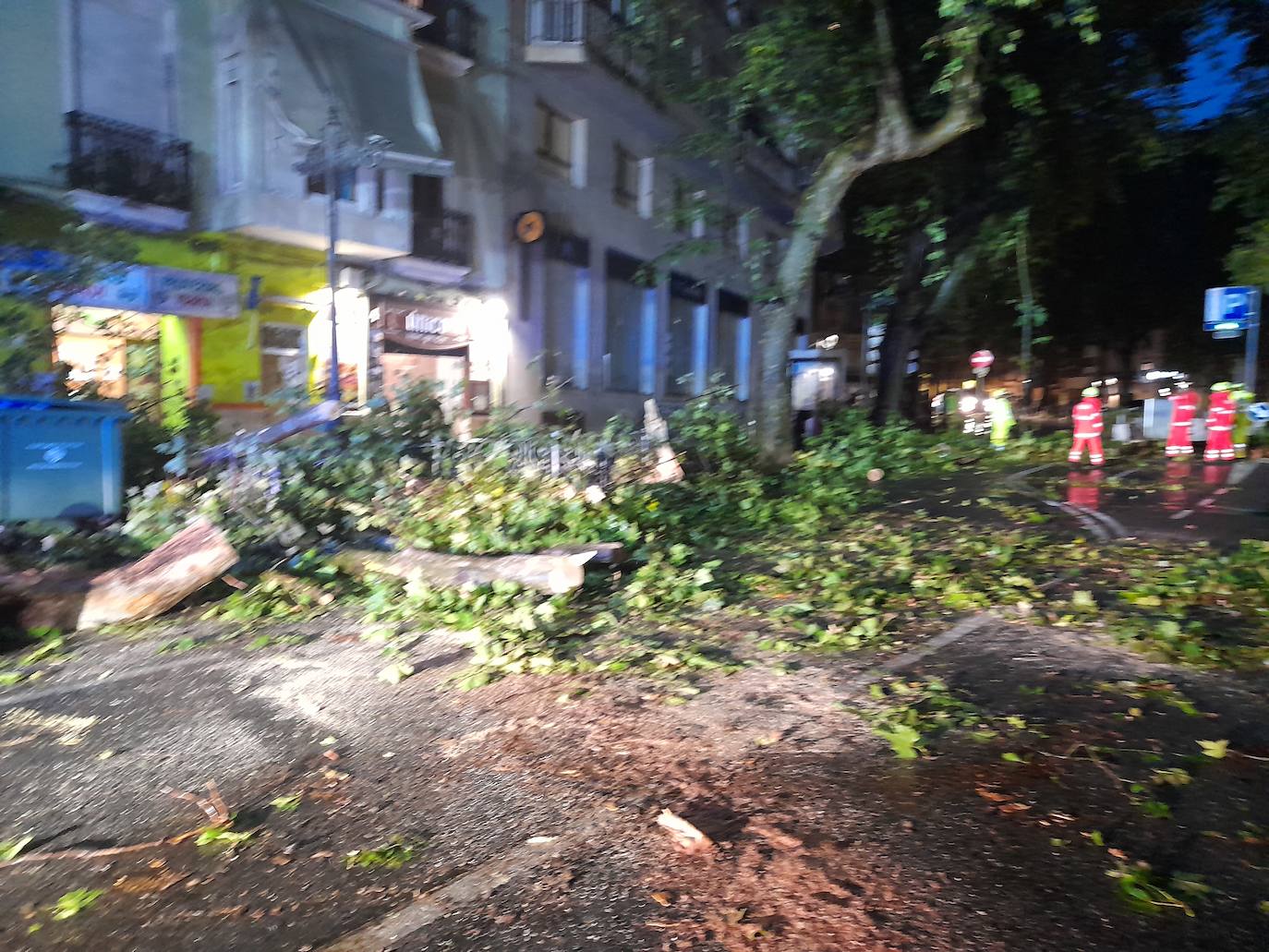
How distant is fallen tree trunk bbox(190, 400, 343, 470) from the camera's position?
8.95 metres

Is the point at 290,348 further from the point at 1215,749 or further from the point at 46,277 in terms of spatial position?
the point at 1215,749

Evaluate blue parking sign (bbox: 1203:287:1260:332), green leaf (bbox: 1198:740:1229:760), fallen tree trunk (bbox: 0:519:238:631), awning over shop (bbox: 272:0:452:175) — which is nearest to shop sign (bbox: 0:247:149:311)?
awning over shop (bbox: 272:0:452:175)

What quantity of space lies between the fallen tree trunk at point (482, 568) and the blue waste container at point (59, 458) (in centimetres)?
325

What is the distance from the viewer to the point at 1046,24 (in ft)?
47.8

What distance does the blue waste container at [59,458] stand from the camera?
822cm

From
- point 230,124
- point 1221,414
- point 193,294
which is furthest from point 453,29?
point 1221,414

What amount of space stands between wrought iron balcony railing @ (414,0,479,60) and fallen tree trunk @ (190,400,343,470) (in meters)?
10.2

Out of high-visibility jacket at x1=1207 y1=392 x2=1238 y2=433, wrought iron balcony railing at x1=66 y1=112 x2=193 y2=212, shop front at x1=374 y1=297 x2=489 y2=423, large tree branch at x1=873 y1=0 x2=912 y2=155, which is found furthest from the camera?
shop front at x1=374 y1=297 x2=489 y2=423

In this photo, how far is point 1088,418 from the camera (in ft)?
47.0

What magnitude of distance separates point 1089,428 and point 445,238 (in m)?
11.8

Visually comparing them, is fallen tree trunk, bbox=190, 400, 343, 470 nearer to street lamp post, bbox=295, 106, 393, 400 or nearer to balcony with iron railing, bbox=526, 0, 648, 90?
street lamp post, bbox=295, 106, 393, 400

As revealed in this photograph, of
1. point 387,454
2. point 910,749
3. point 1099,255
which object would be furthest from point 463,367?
point 1099,255

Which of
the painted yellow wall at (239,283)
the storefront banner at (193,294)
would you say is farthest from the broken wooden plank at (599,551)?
the painted yellow wall at (239,283)

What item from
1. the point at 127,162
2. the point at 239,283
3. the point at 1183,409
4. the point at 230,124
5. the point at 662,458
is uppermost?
the point at 230,124
